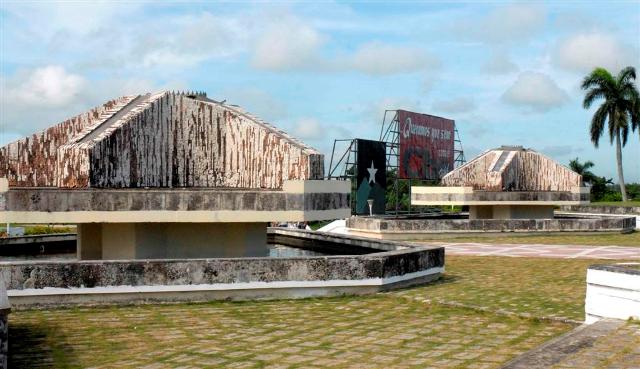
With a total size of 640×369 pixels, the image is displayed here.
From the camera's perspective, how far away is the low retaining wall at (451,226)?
24875mm

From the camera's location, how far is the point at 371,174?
37.2 meters

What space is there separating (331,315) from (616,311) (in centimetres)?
350

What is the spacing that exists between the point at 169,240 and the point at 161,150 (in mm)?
1497

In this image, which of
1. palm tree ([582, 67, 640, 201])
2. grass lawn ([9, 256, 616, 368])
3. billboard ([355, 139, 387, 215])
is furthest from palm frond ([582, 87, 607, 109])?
grass lawn ([9, 256, 616, 368])

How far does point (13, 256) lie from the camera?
16.3m

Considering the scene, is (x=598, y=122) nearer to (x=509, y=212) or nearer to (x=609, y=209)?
(x=609, y=209)

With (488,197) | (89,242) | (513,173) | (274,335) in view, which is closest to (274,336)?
(274,335)

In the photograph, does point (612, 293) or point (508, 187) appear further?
point (508, 187)

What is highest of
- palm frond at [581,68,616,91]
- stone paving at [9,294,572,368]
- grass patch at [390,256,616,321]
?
palm frond at [581,68,616,91]

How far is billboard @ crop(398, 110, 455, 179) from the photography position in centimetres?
3978

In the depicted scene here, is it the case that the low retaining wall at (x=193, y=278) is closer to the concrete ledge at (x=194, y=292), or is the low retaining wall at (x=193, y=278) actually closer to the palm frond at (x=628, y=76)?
the concrete ledge at (x=194, y=292)

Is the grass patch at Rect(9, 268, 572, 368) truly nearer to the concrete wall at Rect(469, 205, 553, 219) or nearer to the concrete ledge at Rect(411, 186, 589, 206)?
the concrete ledge at Rect(411, 186, 589, 206)

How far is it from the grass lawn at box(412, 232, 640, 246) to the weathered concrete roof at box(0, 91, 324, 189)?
13318 millimetres

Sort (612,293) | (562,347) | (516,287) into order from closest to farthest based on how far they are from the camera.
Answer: (562,347), (612,293), (516,287)
